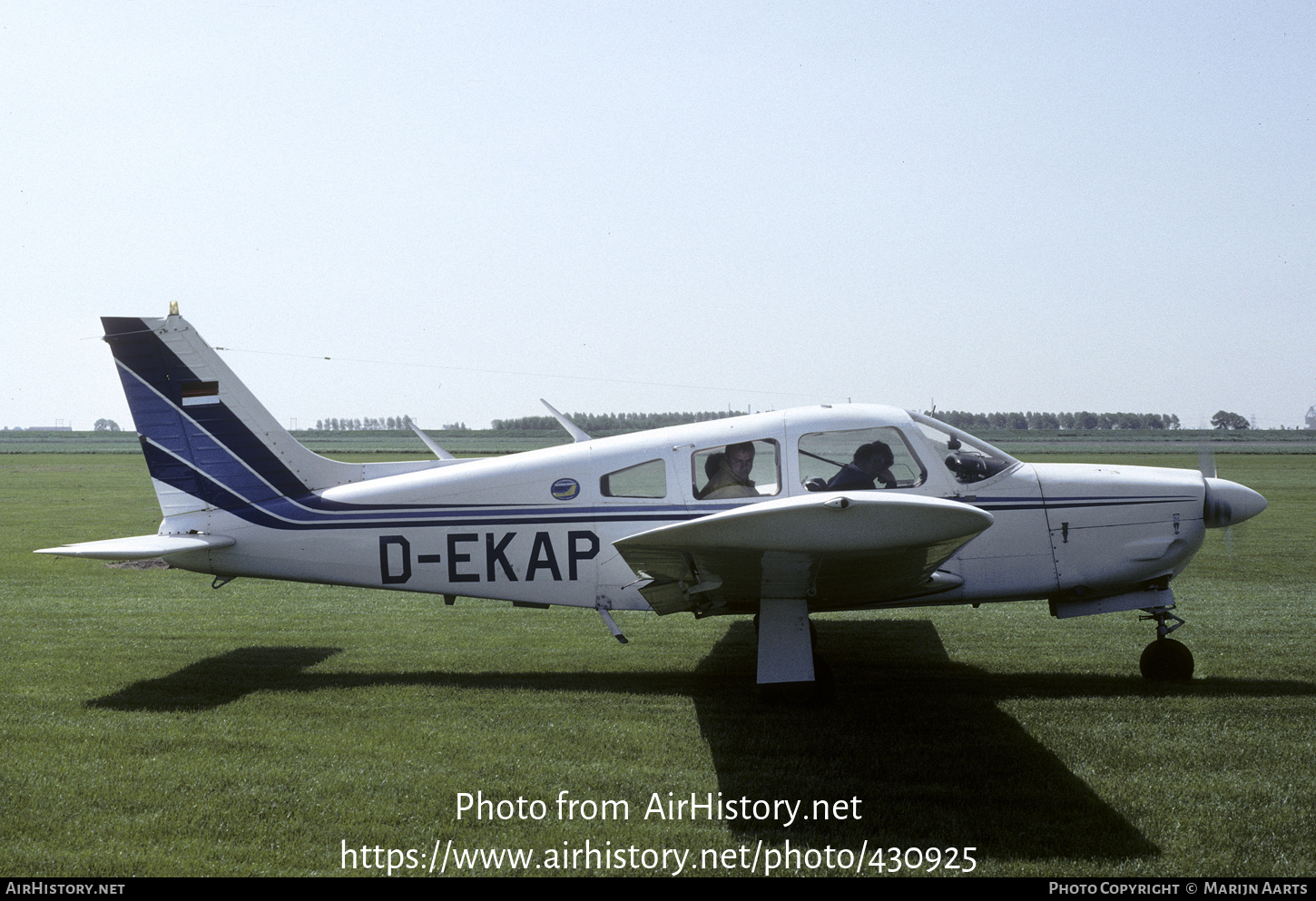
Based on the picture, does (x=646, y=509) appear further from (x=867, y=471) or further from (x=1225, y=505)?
(x=1225, y=505)

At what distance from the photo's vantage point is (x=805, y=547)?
476 cm

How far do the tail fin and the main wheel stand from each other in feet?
22.8

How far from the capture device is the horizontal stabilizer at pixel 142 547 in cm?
662

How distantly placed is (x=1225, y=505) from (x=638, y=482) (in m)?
4.57

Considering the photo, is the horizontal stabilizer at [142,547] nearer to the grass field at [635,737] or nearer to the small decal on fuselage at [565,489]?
the grass field at [635,737]

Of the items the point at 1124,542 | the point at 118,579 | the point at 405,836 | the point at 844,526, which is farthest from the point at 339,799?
the point at 118,579

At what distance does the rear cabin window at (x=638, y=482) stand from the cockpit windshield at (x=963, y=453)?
2027 millimetres

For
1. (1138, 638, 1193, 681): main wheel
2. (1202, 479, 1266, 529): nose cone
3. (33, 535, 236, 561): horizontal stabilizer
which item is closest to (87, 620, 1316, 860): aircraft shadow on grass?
(1138, 638, 1193, 681): main wheel

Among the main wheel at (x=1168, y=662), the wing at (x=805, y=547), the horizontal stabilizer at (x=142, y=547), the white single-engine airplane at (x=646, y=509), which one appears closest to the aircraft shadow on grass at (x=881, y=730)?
the main wheel at (x=1168, y=662)

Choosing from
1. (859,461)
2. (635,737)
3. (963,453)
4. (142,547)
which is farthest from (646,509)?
(142,547)

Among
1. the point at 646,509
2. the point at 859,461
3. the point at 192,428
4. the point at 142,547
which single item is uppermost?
the point at 192,428

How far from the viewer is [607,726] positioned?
5.99 metres

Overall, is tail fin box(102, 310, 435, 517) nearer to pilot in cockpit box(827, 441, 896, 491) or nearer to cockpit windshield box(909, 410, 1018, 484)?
pilot in cockpit box(827, 441, 896, 491)

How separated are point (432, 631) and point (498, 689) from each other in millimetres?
2687
